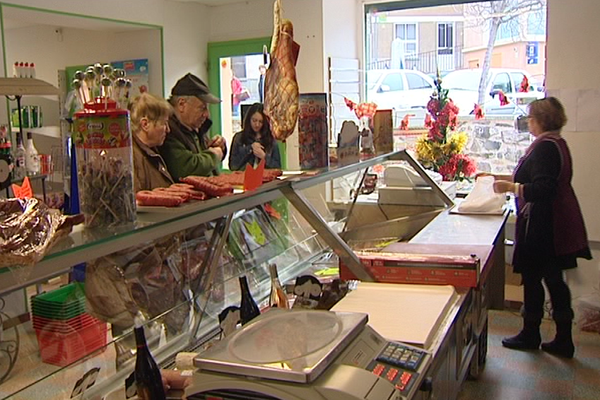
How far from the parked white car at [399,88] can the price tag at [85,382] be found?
438 cm

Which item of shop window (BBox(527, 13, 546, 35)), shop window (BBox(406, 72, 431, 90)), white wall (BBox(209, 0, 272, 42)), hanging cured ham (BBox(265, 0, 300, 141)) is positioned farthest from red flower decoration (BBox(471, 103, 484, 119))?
hanging cured ham (BBox(265, 0, 300, 141))

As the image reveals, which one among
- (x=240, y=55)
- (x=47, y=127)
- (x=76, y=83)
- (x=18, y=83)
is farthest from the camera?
(x=47, y=127)

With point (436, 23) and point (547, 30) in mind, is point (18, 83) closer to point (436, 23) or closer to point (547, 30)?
point (436, 23)

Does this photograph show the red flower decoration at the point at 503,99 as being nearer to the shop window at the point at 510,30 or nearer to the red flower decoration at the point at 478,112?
the red flower decoration at the point at 478,112

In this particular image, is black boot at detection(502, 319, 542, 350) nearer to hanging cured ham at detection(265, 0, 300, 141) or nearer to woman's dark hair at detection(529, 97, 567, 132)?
woman's dark hair at detection(529, 97, 567, 132)

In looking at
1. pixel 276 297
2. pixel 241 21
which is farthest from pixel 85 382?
pixel 241 21

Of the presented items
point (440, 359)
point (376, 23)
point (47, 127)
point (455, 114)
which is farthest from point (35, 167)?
point (440, 359)

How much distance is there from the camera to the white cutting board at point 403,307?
168cm

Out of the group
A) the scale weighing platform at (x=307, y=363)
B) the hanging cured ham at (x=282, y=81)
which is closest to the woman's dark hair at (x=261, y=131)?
the hanging cured ham at (x=282, y=81)

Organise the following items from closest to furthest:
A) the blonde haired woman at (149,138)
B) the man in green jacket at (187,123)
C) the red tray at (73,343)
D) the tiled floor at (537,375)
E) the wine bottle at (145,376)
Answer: the wine bottle at (145,376) < the red tray at (73,343) < the blonde haired woman at (149,138) < the man in green jacket at (187,123) < the tiled floor at (537,375)

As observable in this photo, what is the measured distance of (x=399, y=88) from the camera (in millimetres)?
5598

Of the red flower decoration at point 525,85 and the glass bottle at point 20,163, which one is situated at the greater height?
the red flower decoration at point 525,85

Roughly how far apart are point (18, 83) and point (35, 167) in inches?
65.0

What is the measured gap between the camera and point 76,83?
4.29 ft
